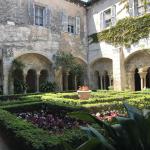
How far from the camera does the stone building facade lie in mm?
14914

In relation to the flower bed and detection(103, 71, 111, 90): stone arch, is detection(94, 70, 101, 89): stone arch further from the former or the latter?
the flower bed

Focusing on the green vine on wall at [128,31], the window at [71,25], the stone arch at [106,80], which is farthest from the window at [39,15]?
the stone arch at [106,80]

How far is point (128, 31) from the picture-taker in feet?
51.6

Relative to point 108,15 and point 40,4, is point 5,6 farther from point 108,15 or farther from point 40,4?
point 108,15

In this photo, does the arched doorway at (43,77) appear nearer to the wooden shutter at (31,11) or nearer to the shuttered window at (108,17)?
the wooden shutter at (31,11)

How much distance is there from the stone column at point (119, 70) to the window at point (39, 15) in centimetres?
491

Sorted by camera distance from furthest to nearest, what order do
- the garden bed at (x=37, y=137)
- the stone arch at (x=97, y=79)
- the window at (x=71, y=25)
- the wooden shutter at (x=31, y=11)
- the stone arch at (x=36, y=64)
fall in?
the stone arch at (x=97, y=79), the window at (x=71, y=25), the wooden shutter at (x=31, y=11), the stone arch at (x=36, y=64), the garden bed at (x=37, y=137)

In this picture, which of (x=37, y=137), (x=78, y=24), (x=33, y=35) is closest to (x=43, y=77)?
(x=33, y=35)

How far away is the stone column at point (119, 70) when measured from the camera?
52.1 feet

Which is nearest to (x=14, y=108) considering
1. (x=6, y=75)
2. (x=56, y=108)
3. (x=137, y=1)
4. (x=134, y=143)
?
(x=56, y=108)

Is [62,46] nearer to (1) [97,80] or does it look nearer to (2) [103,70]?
(2) [103,70]

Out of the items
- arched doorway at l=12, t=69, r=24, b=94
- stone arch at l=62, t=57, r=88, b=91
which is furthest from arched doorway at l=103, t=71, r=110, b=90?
arched doorway at l=12, t=69, r=24, b=94

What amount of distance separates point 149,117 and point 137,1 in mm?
15206

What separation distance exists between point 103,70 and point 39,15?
5.66 metres
